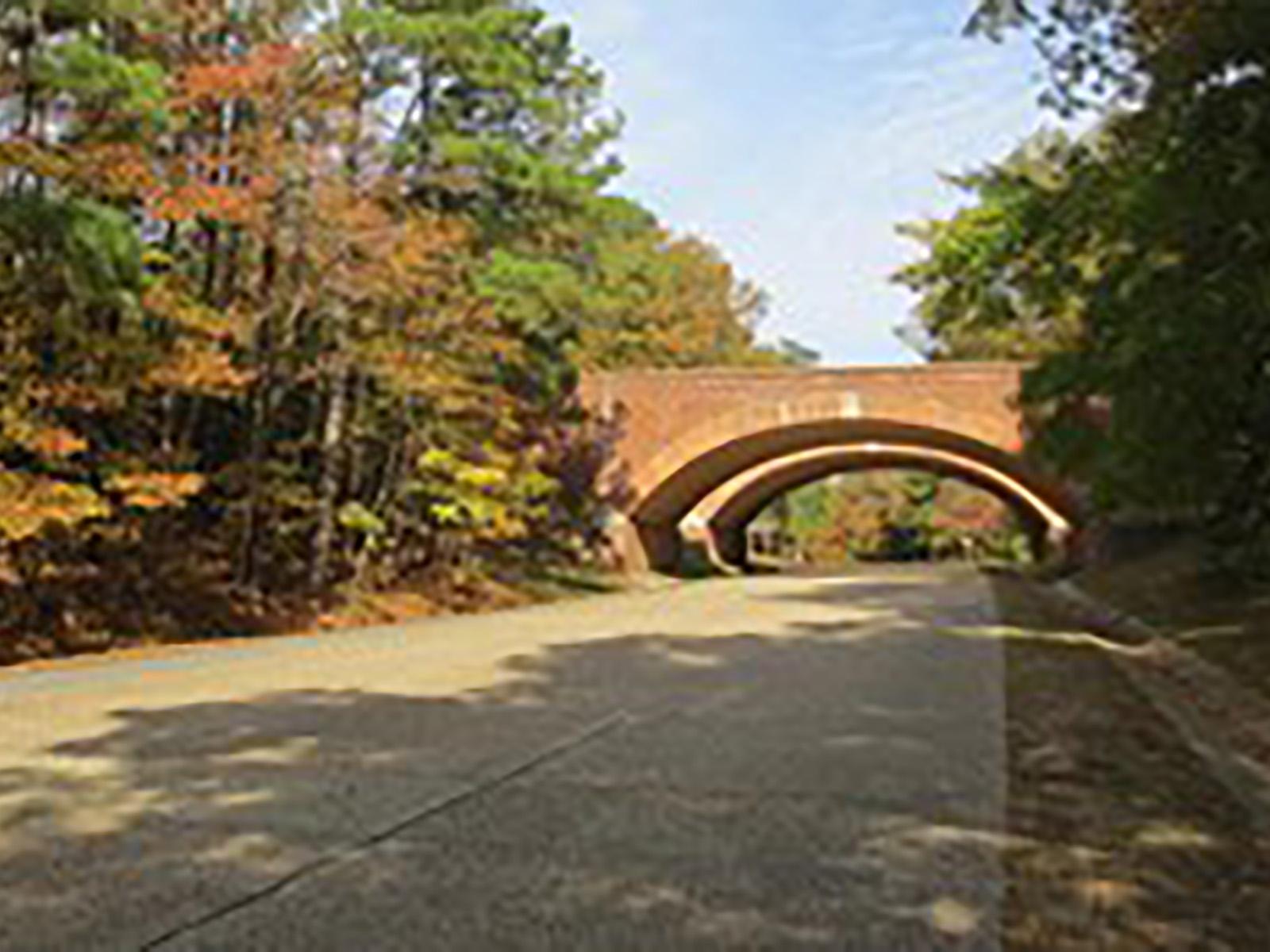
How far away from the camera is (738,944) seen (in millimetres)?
3371

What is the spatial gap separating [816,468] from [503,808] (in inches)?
1466

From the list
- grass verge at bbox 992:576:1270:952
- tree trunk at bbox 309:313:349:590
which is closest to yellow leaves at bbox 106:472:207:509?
tree trunk at bbox 309:313:349:590

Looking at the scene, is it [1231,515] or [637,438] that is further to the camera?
[637,438]

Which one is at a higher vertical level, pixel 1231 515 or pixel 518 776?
pixel 1231 515

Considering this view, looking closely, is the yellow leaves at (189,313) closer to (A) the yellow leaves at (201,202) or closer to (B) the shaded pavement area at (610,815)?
(A) the yellow leaves at (201,202)

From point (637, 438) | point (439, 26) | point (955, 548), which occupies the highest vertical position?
point (439, 26)

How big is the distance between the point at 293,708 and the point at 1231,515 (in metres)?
12.7

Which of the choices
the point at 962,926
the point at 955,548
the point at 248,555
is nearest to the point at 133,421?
the point at 248,555

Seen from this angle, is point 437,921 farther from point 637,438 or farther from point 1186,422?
point 637,438

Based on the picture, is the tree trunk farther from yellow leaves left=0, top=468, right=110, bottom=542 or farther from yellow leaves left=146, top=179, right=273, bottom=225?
yellow leaves left=0, top=468, right=110, bottom=542

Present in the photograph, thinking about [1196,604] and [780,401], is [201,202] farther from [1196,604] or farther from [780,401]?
[780,401]

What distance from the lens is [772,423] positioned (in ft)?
98.0

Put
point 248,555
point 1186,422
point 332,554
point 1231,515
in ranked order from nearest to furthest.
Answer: point 1186,422, point 1231,515, point 248,555, point 332,554

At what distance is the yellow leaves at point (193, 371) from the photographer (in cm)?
1246
